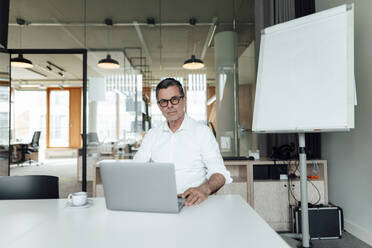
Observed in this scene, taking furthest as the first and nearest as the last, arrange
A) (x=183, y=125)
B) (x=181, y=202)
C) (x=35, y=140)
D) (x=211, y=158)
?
(x=35, y=140) < (x=183, y=125) < (x=211, y=158) < (x=181, y=202)

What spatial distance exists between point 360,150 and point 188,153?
1.87m

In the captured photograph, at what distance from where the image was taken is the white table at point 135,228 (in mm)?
884

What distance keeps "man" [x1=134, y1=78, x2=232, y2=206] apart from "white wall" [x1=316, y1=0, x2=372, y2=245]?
164 cm

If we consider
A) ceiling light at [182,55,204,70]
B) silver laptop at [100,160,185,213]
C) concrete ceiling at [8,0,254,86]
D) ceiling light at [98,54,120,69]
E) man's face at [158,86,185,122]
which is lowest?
silver laptop at [100,160,185,213]

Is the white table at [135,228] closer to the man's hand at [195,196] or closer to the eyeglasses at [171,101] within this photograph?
the man's hand at [195,196]

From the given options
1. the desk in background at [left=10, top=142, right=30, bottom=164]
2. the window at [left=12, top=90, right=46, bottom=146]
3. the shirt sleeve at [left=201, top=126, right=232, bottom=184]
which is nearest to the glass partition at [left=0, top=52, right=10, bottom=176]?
the shirt sleeve at [left=201, top=126, right=232, bottom=184]

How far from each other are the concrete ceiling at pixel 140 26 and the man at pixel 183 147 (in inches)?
88.9

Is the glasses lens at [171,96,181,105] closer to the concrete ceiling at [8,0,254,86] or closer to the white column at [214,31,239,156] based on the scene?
the white column at [214,31,239,156]

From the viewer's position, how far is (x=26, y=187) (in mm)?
1748

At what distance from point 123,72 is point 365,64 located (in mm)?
3633

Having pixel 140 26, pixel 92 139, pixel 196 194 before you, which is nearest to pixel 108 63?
pixel 140 26

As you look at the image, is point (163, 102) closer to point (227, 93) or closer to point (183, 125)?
point (183, 125)

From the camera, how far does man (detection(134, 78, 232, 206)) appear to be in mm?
1858

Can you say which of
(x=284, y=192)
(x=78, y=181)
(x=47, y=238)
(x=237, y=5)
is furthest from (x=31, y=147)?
(x=47, y=238)
